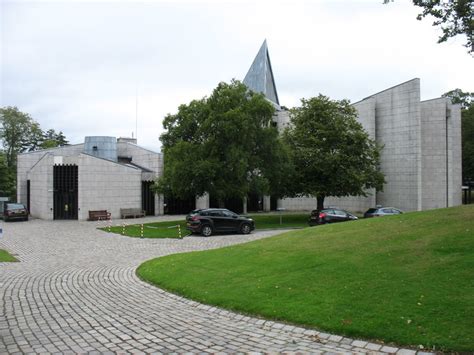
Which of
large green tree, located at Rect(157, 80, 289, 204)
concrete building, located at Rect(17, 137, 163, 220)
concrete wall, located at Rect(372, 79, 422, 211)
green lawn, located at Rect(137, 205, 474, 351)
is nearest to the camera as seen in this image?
green lawn, located at Rect(137, 205, 474, 351)

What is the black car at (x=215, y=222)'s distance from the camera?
80.5ft

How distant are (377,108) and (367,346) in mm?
45152

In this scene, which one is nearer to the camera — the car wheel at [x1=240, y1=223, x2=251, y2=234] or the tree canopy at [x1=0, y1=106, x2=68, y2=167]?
the car wheel at [x1=240, y1=223, x2=251, y2=234]

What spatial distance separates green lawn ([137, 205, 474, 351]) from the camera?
21.1ft

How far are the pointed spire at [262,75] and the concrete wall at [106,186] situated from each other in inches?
1656

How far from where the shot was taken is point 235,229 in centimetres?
2573

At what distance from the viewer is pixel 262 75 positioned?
77062 millimetres

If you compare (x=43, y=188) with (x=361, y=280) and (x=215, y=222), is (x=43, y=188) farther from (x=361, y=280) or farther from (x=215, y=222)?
(x=361, y=280)

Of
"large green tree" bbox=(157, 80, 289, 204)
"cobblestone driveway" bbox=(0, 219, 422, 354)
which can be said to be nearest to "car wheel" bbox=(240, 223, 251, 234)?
"large green tree" bbox=(157, 80, 289, 204)

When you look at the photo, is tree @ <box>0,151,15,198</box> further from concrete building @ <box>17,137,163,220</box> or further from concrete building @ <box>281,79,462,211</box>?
concrete building @ <box>281,79,462,211</box>

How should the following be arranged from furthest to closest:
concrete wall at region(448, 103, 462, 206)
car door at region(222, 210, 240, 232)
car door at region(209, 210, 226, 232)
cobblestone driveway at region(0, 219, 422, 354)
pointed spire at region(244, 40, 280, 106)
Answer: pointed spire at region(244, 40, 280, 106)
concrete wall at region(448, 103, 462, 206)
car door at region(222, 210, 240, 232)
car door at region(209, 210, 226, 232)
cobblestone driveway at region(0, 219, 422, 354)

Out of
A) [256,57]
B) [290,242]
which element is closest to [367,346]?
[290,242]

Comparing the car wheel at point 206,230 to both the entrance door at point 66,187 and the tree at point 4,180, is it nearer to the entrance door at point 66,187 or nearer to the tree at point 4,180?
the entrance door at point 66,187

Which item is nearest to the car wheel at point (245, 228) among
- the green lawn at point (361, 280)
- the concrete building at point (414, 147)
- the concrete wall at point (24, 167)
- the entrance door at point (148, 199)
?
the green lawn at point (361, 280)
